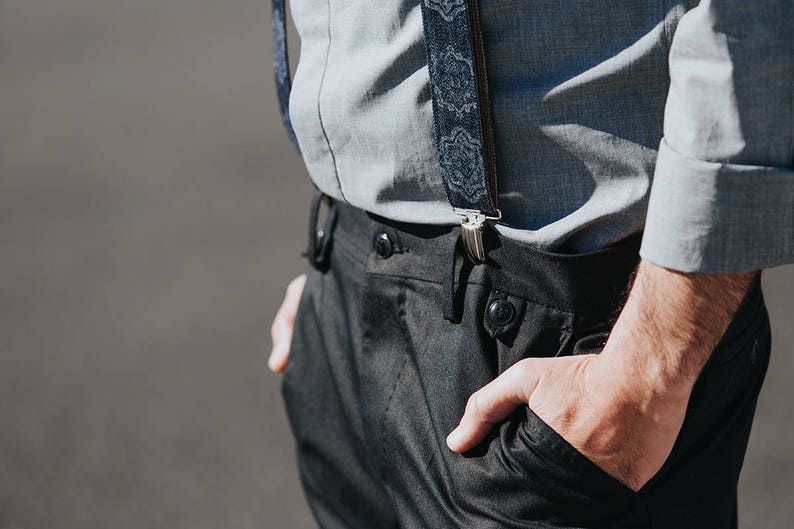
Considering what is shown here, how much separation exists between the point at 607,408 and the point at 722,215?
0.21 metres

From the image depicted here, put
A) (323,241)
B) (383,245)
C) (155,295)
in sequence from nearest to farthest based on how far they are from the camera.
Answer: (383,245)
(323,241)
(155,295)

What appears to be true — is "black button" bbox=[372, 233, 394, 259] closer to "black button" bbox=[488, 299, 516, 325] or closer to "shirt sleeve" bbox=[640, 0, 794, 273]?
"black button" bbox=[488, 299, 516, 325]

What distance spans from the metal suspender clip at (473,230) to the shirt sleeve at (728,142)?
20 cm

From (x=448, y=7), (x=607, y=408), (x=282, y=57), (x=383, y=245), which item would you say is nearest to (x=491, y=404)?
(x=607, y=408)

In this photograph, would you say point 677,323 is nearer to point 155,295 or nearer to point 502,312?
point 502,312

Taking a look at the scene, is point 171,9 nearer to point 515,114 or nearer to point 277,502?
point 277,502

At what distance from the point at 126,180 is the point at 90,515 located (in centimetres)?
218

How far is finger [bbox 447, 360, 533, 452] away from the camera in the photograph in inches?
39.5

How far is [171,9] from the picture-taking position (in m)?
6.86

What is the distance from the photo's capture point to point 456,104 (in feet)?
3.33

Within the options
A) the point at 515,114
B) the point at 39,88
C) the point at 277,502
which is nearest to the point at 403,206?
the point at 515,114

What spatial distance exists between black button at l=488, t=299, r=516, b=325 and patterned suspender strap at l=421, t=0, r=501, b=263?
0.18 ft

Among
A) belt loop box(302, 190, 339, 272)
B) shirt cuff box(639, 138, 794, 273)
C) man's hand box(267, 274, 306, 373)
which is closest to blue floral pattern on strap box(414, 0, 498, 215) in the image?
shirt cuff box(639, 138, 794, 273)

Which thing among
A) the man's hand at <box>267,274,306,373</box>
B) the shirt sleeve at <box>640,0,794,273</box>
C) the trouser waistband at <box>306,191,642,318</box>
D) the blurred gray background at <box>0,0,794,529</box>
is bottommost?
the blurred gray background at <box>0,0,794,529</box>
